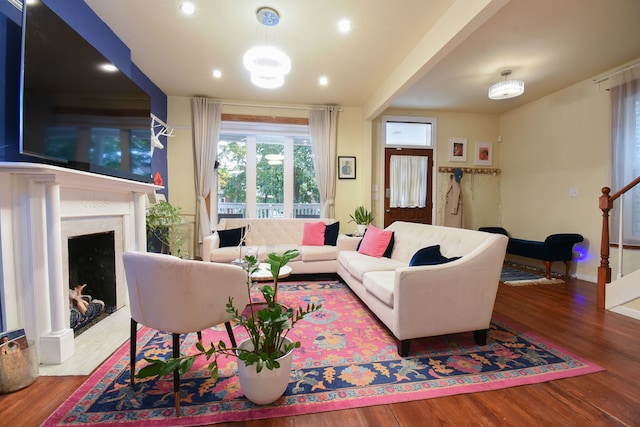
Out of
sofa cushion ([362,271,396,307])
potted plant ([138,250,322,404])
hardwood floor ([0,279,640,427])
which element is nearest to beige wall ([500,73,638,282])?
hardwood floor ([0,279,640,427])

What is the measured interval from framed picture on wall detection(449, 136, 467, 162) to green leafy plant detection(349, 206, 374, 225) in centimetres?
197

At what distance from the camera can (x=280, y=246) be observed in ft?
12.2

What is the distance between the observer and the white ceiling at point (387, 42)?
2314 mm

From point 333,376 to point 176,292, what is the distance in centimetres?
99

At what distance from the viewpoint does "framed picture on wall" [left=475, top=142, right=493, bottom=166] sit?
5.07 m

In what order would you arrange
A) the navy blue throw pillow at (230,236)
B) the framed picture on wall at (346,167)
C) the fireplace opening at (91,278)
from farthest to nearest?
1. the framed picture on wall at (346,167)
2. the navy blue throw pillow at (230,236)
3. the fireplace opening at (91,278)

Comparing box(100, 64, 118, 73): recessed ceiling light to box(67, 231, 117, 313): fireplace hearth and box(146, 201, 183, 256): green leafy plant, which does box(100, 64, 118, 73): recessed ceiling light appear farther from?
box(146, 201, 183, 256): green leafy plant

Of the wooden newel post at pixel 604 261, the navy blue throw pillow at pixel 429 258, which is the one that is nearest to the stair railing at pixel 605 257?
the wooden newel post at pixel 604 261

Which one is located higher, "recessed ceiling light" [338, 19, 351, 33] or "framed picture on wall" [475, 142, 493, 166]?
"recessed ceiling light" [338, 19, 351, 33]

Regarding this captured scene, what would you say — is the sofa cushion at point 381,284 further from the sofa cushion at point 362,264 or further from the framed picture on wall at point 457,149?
the framed picture on wall at point 457,149

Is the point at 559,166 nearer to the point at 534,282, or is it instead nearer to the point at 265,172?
the point at 534,282

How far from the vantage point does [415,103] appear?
4.59 m

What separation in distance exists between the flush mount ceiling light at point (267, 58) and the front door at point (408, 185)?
291cm

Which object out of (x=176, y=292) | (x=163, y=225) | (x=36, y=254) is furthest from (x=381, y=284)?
(x=163, y=225)
